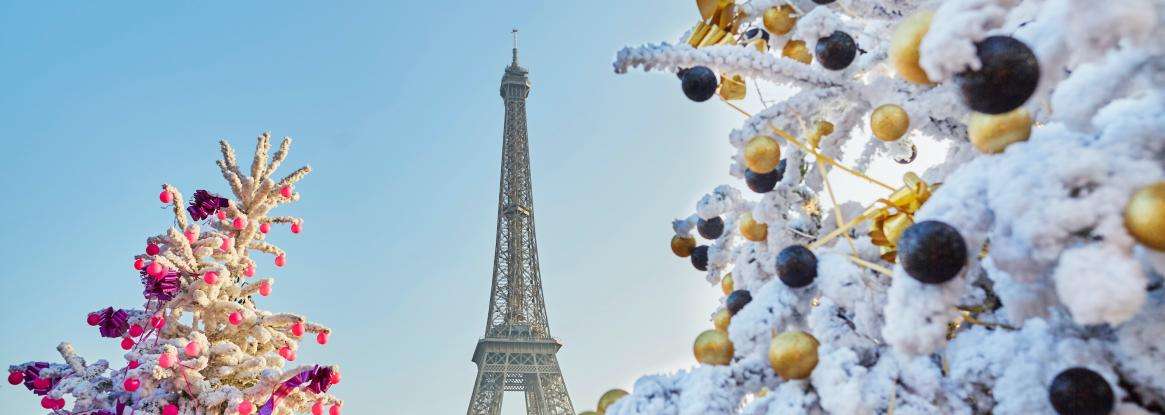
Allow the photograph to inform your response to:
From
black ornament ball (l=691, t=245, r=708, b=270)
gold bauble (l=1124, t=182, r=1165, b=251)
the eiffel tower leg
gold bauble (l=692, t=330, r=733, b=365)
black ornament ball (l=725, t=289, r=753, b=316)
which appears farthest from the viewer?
the eiffel tower leg

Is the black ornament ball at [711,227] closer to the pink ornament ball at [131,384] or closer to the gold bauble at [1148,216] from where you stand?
the gold bauble at [1148,216]

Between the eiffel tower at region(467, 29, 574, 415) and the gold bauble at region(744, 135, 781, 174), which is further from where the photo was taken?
the eiffel tower at region(467, 29, 574, 415)

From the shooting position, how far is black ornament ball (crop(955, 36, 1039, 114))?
90 cm

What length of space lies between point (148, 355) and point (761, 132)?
3572mm

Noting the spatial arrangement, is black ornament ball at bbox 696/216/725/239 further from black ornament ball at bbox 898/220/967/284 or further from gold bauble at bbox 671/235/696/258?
black ornament ball at bbox 898/220/967/284

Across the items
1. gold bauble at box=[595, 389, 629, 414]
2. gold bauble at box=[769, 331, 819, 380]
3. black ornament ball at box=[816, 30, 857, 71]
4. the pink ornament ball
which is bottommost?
gold bauble at box=[769, 331, 819, 380]

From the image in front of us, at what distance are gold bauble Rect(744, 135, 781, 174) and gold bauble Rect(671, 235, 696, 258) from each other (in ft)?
3.02

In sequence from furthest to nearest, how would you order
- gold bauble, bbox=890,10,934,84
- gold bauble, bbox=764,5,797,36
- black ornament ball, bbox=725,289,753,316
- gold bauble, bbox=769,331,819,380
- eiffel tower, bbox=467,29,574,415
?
1. eiffel tower, bbox=467,29,574,415
2. gold bauble, bbox=764,5,797,36
3. black ornament ball, bbox=725,289,753,316
4. gold bauble, bbox=769,331,819,380
5. gold bauble, bbox=890,10,934,84

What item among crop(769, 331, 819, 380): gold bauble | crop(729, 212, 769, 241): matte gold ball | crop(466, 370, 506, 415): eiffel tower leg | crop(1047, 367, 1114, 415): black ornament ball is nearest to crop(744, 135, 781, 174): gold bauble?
crop(729, 212, 769, 241): matte gold ball

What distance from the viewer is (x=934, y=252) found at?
907 mm

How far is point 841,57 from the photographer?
1671 mm

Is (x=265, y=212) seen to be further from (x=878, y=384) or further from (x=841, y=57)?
(x=878, y=384)

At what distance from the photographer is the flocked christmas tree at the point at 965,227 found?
81 cm

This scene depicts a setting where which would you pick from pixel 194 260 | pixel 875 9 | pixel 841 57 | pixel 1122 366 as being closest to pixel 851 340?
pixel 1122 366
